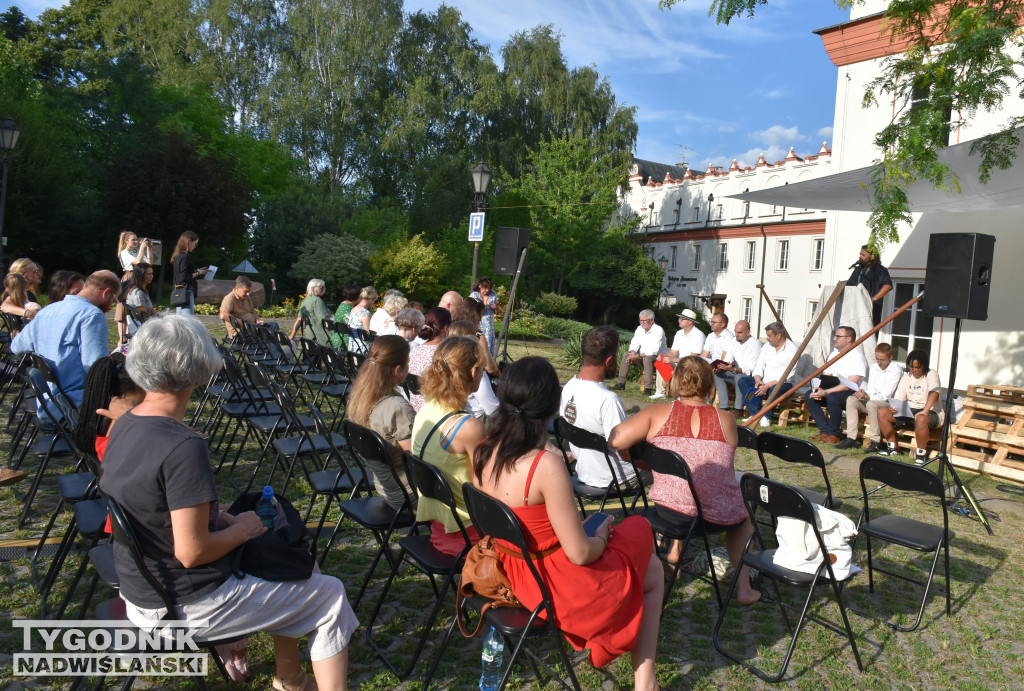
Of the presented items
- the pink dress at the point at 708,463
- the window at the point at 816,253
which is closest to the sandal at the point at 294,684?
the pink dress at the point at 708,463

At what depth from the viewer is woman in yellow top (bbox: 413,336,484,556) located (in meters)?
3.12

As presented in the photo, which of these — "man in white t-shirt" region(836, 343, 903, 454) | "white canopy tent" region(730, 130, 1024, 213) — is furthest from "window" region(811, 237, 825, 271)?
"man in white t-shirt" region(836, 343, 903, 454)

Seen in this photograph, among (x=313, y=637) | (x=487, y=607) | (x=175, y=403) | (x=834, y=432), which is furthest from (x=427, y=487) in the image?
(x=834, y=432)

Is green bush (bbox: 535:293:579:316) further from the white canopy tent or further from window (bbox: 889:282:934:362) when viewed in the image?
the white canopy tent

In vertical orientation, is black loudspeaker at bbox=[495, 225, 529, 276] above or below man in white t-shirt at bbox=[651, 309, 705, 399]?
above

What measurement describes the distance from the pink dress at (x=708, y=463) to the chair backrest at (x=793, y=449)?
1.68 ft

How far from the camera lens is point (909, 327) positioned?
13.2 m

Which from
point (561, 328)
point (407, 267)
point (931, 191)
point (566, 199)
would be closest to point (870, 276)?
point (931, 191)

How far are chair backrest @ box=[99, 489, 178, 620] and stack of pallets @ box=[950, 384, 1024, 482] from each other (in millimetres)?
7344

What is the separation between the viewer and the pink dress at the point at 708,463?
3590 mm

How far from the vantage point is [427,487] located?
2.90 meters

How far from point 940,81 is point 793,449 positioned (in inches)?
212

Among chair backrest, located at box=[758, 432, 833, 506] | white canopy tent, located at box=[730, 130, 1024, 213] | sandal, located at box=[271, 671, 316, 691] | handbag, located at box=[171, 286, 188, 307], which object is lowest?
sandal, located at box=[271, 671, 316, 691]

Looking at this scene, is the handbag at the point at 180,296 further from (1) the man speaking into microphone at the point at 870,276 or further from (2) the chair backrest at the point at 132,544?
(1) the man speaking into microphone at the point at 870,276
